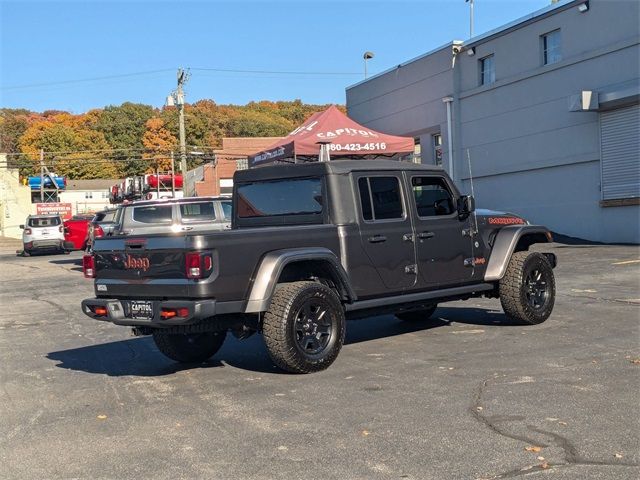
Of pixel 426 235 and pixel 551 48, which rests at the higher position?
pixel 551 48

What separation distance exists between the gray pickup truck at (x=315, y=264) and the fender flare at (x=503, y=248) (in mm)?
15

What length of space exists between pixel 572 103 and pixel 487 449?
19.4m

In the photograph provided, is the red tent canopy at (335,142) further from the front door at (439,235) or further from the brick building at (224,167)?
the brick building at (224,167)

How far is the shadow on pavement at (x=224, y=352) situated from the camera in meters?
7.33

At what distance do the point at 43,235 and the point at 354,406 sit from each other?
27.3 m

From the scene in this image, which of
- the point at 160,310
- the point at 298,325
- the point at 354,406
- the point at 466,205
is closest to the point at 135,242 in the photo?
the point at 160,310

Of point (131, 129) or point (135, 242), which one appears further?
point (131, 129)

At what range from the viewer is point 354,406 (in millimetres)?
5508

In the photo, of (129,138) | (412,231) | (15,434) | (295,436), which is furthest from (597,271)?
(129,138)

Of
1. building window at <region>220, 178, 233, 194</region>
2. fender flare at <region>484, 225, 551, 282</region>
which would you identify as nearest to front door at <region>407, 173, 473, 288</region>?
fender flare at <region>484, 225, 551, 282</region>

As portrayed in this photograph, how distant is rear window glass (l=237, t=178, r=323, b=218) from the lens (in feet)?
24.3

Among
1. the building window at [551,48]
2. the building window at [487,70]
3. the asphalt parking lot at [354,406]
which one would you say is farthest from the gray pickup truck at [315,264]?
the building window at [487,70]

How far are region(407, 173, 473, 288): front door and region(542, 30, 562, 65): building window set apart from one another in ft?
56.6

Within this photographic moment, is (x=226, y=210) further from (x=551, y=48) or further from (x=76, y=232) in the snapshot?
(x=551, y=48)
